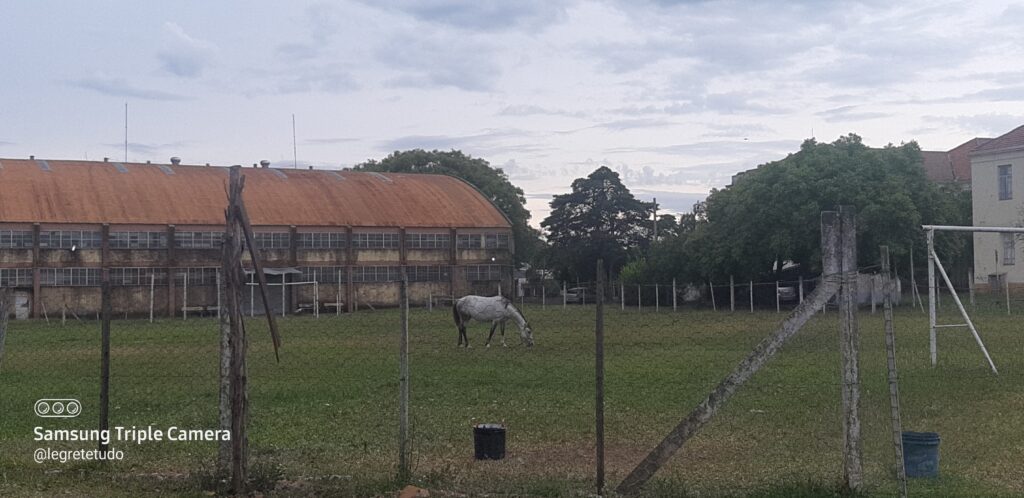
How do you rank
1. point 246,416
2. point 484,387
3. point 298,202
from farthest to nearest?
point 298,202 < point 484,387 < point 246,416

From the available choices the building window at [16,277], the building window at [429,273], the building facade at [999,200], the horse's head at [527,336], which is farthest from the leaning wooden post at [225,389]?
the building window at [429,273]

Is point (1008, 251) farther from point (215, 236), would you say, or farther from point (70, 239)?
point (70, 239)

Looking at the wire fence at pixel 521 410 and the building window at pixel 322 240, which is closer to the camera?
the wire fence at pixel 521 410

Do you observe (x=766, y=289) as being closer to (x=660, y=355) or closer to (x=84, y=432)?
(x=660, y=355)

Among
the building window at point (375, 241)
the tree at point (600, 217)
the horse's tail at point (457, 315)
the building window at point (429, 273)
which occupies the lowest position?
the horse's tail at point (457, 315)

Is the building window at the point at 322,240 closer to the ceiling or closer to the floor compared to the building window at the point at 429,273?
closer to the ceiling

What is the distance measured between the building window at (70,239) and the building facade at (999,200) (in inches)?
1807

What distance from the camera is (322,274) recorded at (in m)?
56.2

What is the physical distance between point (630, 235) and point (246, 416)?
219ft

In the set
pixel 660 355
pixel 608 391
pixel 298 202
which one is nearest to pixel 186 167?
pixel 298 202

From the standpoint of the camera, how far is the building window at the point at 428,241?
5950 centimetres

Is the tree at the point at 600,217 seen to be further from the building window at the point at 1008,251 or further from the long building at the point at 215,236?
the building window at the point at 1008,251

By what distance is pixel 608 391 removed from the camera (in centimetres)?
1602

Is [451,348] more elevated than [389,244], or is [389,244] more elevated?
[389,244]
